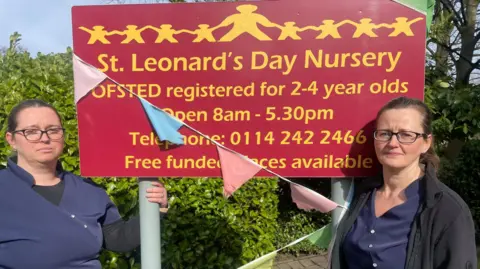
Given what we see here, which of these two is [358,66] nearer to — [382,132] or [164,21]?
[382,132]

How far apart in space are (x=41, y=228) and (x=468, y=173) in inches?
257

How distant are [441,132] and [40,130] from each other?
382 centimetres

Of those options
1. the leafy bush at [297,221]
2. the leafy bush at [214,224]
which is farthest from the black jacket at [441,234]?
the leafy bush at [297,221]

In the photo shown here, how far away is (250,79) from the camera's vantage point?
198 cm

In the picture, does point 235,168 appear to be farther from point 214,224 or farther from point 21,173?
point 214,224

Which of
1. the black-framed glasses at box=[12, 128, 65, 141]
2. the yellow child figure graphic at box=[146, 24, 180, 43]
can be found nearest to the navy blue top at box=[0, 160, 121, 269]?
the black-framed glasses at box=[12, 128, 65, 141]

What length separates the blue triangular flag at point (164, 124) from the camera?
2.01 meters

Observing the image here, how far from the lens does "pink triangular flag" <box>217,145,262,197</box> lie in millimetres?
2008

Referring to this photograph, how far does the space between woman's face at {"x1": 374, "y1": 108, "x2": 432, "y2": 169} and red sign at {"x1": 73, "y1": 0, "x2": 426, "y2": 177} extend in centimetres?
17

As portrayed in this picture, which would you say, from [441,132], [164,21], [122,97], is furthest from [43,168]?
[441,132]

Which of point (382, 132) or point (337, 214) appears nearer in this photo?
point (382, 132)

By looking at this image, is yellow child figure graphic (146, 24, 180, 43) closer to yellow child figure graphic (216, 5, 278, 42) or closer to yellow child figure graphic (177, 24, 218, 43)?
yellow child figure graphic (177, 24, 218, 43)

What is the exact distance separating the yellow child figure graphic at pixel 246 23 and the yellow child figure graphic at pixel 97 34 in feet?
1.83

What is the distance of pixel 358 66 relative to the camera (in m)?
1.91
